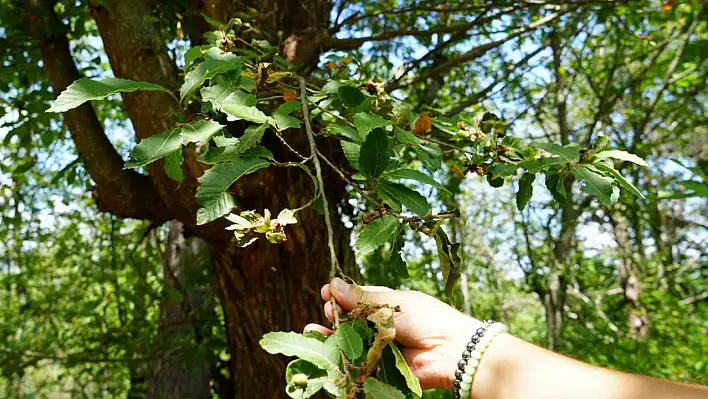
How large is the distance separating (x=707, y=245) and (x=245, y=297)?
308 inches

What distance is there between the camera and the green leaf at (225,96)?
1.07m

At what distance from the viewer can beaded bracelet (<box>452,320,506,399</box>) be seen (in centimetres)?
105

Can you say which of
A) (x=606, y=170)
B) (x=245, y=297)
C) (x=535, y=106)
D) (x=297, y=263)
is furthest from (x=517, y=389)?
(x=535, y=106)

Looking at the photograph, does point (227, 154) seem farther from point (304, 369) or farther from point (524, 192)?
point (524, 192)

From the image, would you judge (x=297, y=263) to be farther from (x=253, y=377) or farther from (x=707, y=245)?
(x=707, y=245)

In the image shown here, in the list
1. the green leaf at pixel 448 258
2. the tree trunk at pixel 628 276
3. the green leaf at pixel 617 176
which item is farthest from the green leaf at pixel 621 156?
the tree trunk at pixel 628 276

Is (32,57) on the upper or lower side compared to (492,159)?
upper

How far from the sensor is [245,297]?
7.04 ft

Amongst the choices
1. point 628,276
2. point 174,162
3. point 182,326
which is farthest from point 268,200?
point 628,276

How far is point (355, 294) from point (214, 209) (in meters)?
0.29

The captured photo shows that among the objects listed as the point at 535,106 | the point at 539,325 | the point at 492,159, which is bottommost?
the point at 539,325

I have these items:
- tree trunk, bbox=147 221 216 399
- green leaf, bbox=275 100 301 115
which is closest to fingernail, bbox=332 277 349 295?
green leaf, bbox=275 100 301 115

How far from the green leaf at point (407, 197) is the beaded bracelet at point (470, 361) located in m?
0.29

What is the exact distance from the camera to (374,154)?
3.11 feet
